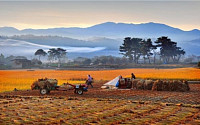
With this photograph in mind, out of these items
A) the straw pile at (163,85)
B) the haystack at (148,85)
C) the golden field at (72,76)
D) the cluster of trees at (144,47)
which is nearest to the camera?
the straw pile at (163,85)

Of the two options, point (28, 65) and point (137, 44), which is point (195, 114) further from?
point (137, 44)

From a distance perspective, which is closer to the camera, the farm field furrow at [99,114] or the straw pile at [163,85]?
the farm field furrow at [99,114]

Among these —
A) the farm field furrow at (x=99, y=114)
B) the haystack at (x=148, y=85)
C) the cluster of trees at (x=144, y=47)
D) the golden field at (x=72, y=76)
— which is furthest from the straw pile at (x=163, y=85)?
the cluster of trees at (x=144, y=47)

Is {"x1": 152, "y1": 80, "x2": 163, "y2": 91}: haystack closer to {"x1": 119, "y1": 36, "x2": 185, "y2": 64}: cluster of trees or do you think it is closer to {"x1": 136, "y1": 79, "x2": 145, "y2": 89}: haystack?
{"x1": 136, "y1": 79, "x2": 145, "y2": 89}: haystack

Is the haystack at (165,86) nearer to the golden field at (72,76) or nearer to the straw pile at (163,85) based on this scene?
the straw pile at (163,85)

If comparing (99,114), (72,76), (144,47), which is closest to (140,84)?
(99,114)

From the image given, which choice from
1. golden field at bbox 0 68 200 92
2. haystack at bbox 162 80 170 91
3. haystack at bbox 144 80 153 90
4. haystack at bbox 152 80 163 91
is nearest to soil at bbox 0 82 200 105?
haystack at bbox 162 80 170 91

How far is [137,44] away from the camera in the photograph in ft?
333

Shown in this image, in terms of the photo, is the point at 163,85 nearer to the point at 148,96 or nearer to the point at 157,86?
the point at 157,86

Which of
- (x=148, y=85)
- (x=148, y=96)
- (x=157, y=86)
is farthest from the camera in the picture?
(x=148, y=85)

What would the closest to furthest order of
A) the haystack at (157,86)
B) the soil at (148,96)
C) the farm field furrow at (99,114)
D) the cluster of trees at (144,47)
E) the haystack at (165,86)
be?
1. the farm field furrow at (99,114)
2. the soil at (148,96)
3. the haystack at (165,86)
4. the haystack at (157,86)
5. the cluster of trees at (144,47)

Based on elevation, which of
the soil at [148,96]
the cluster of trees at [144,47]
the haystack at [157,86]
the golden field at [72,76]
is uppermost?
the cluster of trees at [144,47]

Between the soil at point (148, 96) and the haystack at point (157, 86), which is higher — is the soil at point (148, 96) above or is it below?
below

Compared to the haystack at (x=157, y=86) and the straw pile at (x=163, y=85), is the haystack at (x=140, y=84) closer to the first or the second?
the straw pile at (x=163, y=85)
